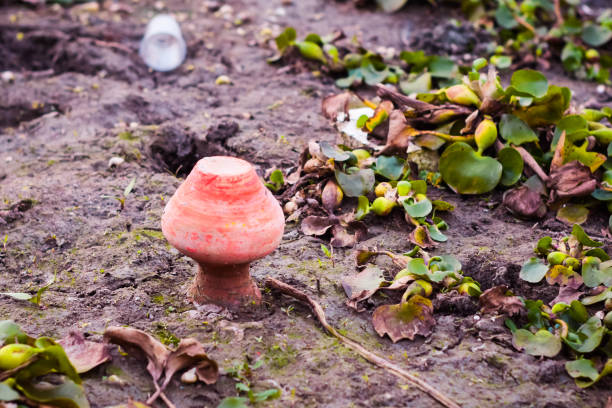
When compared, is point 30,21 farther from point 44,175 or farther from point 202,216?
point 202,216

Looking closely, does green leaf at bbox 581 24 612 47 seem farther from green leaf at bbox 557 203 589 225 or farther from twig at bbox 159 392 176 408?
twig at bbox 159 392 176 408

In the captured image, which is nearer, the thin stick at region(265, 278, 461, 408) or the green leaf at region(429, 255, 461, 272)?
the thin stick at region(265, 278, 461, 408)

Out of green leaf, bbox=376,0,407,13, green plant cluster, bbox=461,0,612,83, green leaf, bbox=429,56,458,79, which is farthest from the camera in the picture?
green leaf, bbox=376,0,407,13

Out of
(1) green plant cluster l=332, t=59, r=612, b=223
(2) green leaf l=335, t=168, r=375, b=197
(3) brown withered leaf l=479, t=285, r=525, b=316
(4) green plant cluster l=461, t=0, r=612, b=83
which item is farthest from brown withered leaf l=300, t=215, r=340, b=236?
(4) green plant cluster l=461, t=0, r=612, b=83

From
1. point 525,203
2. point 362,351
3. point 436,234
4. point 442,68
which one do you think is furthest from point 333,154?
point 442,68

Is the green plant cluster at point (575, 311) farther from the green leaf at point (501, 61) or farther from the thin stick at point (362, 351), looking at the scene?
the green leaf at point (501, 61)

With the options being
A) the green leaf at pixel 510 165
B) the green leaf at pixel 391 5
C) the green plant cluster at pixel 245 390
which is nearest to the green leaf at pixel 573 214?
the green leaf at pixel 510 165

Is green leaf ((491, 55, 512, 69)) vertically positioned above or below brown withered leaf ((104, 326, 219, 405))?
below
